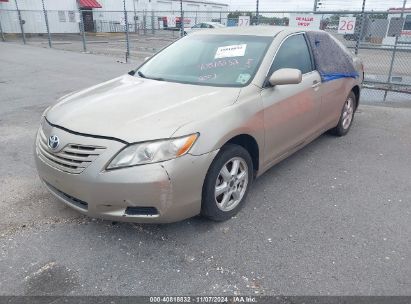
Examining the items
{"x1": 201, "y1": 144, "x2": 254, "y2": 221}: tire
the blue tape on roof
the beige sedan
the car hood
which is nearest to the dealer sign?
the blue tape on roof

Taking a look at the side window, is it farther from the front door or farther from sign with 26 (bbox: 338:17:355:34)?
the front door

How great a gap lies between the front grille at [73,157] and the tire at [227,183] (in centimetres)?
89

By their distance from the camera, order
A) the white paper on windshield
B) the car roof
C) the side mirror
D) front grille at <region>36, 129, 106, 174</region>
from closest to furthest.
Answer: front grille at <region>36, 129, 106, 174</region>
the side mirror
the white paper on windshield
the car roof

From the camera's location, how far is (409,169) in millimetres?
4336

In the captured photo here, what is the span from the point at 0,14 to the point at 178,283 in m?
31.5

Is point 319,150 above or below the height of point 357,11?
below

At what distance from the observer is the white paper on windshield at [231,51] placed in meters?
3.70

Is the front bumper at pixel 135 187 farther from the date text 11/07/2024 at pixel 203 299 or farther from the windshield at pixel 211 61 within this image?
the windshield at pixel 211 61

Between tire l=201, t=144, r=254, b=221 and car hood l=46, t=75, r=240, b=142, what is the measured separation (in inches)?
16.3

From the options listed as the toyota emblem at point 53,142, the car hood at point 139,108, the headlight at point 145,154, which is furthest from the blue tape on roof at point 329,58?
the toyota emblem at point 53,142

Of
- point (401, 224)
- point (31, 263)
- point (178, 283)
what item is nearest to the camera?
point (178, 283)

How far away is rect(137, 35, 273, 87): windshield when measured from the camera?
3.51m


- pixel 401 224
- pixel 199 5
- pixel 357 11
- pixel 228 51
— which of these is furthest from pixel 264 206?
pixel 199 5

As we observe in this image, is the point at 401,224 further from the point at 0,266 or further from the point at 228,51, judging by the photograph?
the point at 0,266
